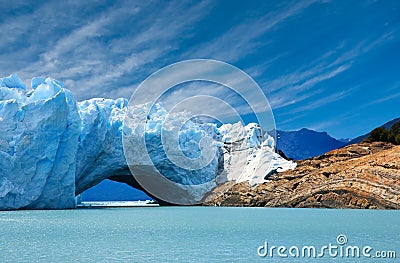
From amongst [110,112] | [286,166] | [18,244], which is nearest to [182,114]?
[110,112]

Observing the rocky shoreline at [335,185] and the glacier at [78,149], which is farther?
the rocky shoreline at [335,185]

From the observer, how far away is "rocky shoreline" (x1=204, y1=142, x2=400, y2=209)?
28.6 metres

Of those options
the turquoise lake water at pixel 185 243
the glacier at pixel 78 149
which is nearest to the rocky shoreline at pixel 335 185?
the glacier at pixel 78 149

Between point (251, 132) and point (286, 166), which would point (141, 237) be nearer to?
point (286, 166)

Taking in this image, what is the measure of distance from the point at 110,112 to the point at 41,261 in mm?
27738

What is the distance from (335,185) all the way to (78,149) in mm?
19453

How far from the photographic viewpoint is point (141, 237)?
41.7 ft

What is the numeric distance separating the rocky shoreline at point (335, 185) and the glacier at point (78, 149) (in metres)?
1.75

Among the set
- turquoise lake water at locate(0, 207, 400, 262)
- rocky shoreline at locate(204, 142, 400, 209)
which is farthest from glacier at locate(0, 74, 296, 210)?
turquoise lake water at locate(0, 207, 400, 262)

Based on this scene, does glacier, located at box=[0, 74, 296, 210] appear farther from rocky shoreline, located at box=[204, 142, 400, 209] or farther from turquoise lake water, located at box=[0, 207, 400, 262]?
turquoise lake water, located at box=[0, 207, 400, 262]

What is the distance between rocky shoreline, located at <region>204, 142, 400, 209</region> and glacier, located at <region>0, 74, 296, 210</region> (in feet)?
5.75

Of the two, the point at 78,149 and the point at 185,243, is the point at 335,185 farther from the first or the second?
the point at 185,243

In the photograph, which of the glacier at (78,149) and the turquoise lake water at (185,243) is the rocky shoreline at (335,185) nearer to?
the glacier at (78,149)

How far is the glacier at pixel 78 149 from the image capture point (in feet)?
87.7
